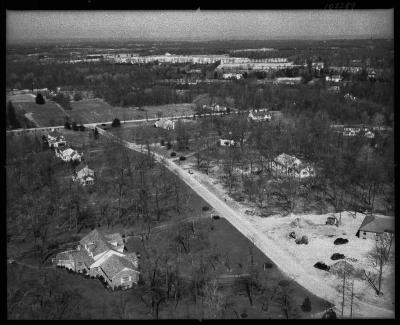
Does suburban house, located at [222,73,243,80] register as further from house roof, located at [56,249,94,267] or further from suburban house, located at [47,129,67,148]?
house roof, located at [56,249,94,267]

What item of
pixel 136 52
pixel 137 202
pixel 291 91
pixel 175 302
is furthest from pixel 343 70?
pixel 175 302

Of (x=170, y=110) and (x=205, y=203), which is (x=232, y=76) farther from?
(x=205, y=203)

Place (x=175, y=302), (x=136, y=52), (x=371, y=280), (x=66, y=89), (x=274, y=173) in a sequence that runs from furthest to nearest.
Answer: (x=136, y=52) → (x=66, y=89) → (x=274, y=173) → (x=371, y=280) → (x=175, y=302)

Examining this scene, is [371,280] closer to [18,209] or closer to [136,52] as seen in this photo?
[18,209]

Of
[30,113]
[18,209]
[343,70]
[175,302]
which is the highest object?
[343,70]

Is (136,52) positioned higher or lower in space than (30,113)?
higher

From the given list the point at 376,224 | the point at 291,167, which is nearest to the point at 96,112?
the point at 291,167

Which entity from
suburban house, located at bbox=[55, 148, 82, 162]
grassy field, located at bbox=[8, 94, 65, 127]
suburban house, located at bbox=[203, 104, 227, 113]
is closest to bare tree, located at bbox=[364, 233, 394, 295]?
suburban house, located at bbox=[55, 148, 82, 162]
